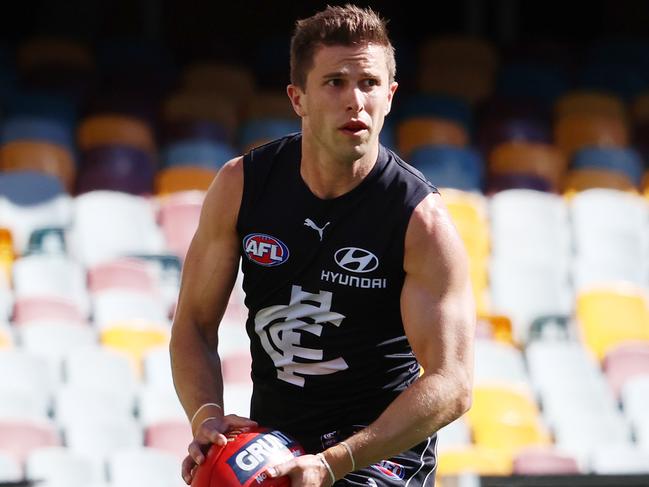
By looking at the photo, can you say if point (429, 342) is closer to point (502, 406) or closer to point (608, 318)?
point (502, 406)

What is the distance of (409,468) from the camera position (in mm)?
3646

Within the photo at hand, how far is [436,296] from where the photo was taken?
136 inches

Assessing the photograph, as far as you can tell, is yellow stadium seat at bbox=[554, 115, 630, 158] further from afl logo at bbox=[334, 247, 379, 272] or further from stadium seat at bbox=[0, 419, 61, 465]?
afl logo at bbox=[334, 247, 379, 272]

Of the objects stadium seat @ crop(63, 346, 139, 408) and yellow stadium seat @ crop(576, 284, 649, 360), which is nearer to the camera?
stadium seat @ crop(63, 346, 139, 408)

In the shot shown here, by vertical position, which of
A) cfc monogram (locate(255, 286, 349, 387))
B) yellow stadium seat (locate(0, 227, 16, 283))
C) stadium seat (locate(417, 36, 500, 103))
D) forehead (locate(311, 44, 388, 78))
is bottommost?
cfc monogram (locate(255, 286, 349, 387))

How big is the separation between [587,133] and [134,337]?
16.4 feet

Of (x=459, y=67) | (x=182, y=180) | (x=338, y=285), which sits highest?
(x=459, y=67)

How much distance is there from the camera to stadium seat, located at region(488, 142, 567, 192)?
11.0 metres

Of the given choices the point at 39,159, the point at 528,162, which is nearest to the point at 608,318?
the point at 528,162

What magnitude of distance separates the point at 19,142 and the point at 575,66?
5.28 metres

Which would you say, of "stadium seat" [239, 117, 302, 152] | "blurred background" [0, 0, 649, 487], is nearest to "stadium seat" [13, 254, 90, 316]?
"blurred background" [0, 0, 649, 487]

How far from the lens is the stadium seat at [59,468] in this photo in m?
6.45

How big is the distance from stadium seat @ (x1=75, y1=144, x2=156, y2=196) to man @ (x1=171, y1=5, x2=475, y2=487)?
6426 mm

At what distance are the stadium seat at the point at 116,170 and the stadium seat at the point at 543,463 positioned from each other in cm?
398
